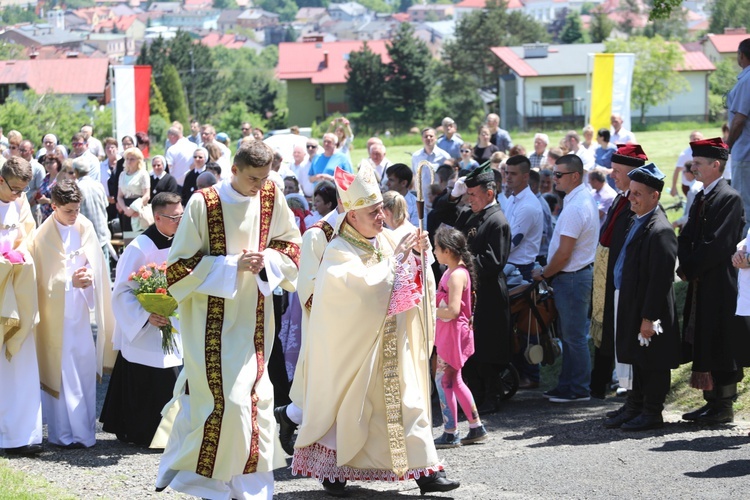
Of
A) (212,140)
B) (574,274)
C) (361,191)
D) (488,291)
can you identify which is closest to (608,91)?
(212,140)

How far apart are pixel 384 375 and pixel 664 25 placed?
14657 centimetres

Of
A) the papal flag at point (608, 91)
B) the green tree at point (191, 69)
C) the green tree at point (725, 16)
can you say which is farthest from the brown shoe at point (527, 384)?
the green tree at point (725, 16)

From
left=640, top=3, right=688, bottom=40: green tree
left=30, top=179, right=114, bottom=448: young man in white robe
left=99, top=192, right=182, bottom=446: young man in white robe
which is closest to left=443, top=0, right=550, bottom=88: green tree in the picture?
left=640, top=3, right=688, bottom=40: green tree

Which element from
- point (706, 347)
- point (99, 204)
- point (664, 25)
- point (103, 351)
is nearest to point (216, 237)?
point (103, 351)

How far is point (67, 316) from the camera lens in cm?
851

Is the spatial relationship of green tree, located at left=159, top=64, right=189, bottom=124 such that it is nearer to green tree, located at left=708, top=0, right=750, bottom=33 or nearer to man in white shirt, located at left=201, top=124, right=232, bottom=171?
green tree, located at left=708, top=0, right=750, bottom=33

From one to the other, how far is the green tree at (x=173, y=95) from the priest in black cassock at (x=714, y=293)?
3802 inches

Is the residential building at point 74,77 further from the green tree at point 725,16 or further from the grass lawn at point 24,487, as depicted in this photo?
the grass lawn at point 24,487

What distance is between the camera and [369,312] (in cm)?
679

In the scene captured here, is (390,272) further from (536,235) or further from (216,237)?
(536,235)

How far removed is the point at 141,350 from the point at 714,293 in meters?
4.40

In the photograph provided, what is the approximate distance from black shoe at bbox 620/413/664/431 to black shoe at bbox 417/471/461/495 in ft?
6.47

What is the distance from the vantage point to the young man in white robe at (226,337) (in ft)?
21.4

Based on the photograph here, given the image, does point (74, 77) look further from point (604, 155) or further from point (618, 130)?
point (604, 155)
